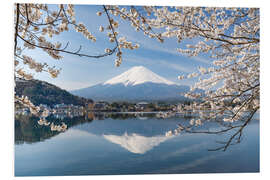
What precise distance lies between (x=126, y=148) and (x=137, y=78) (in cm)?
81

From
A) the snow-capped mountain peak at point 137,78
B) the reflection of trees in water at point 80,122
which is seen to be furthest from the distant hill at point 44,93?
the snow-capped mountain peak at point 137,78

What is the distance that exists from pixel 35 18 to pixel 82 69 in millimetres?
968

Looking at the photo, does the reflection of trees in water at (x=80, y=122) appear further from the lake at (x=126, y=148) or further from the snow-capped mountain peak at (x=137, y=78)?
the snow-capped mountain peak at (x=137, y=78)

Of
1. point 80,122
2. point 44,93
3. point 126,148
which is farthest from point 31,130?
point 126,148

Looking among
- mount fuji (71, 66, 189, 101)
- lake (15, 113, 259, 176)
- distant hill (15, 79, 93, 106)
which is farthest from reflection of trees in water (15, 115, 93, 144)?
mount fuji (71, 66, 189, 101)

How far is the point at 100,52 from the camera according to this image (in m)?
2.76

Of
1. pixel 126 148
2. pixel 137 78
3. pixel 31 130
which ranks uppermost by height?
pixel 137 78

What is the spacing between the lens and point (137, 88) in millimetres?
2965

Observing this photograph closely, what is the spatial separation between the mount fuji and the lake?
23 centimetres

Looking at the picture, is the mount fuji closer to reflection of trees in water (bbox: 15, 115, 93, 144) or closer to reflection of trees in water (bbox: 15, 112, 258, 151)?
reflection of trees in water (bbox: 15, 112, 258, 151)

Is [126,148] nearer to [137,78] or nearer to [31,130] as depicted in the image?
[137,78]

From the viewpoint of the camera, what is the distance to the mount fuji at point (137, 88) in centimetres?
283
